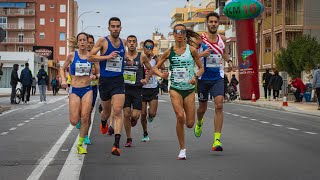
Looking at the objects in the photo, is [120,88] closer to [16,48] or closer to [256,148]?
[256,148]

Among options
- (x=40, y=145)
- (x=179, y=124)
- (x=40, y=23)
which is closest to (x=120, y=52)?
(x=179, y=124)

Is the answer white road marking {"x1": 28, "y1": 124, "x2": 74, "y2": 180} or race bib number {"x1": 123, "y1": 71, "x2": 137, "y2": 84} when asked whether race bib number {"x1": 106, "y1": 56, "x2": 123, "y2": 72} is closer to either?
race bib number {"x1": 123, "y1": 71, "x2": 137, "y2": 84}

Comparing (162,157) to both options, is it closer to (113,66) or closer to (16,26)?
(113,66)

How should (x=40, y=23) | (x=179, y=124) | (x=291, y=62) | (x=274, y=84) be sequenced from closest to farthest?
(x=179, y=124)
(x=274, y=84)
(x=291, y=62)
(x=40, y=23)

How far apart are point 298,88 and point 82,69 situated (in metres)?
28.4

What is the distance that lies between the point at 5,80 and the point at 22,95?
40.4 meters

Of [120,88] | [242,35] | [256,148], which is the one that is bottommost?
[256,148]

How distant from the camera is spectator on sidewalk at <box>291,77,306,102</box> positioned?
37.8m

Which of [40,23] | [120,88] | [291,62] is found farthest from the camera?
[40,23]

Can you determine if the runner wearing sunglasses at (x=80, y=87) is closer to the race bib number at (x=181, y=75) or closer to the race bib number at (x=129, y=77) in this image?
the race bib number at (x=129, y=77)

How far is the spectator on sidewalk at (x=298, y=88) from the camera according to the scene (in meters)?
37.8

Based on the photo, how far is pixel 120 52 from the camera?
1098 centimetres

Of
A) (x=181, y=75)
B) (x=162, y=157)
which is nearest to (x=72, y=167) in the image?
(x=162, y=157)

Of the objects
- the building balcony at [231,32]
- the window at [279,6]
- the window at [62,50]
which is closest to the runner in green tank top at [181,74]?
the window at [279,6]
